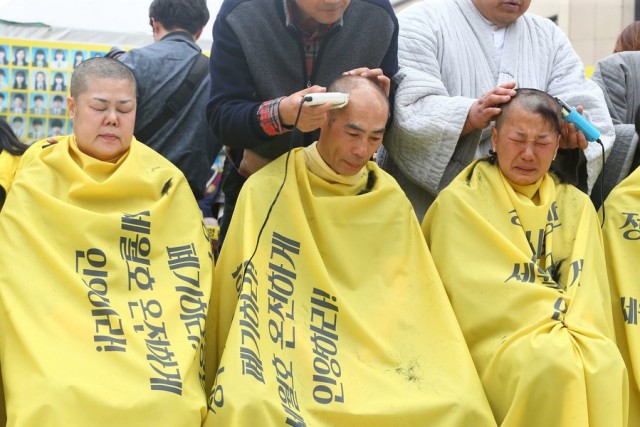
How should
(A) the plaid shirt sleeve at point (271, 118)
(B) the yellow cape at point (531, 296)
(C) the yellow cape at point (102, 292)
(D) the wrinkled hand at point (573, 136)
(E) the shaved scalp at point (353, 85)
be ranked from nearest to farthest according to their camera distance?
(C) the yellow cape at point (102, 292)
(B) the yellow cape at point (531, 296)
(A) the plaid shirt sleeve at point (271, 118)
(E) the shaved scalp at point (353, 85)
(D) the wrinkled hand at point (573, 136)

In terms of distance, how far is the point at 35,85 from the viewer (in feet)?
19.5

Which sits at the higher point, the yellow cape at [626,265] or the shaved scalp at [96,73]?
the shaved scalp at [96,73]

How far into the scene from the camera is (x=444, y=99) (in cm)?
391

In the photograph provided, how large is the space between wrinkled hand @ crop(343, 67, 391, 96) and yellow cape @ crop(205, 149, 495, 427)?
330mm

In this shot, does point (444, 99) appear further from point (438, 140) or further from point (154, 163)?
point (154, 163)

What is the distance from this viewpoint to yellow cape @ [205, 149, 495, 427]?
3020 mm

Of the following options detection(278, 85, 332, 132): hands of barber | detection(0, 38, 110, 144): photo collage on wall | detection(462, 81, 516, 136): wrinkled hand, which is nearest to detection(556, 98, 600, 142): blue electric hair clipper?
detection(462, 81, 516, 136): wrinkled hand

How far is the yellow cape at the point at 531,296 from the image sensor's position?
3.12 m

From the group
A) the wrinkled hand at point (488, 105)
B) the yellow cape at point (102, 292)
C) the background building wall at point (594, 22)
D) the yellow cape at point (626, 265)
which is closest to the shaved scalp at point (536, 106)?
the wrinkled hand at point (488, 105)

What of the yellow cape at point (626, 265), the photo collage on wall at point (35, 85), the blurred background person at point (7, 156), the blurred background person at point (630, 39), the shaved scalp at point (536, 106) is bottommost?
the photo collage on wall at point (35, 85)

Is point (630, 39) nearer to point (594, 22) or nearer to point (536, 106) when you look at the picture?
point (536, 106)

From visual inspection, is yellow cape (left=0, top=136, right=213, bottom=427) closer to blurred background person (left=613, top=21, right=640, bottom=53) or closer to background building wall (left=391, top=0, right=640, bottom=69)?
blurred background person (left=613, top=21, right=640, bottom=53)

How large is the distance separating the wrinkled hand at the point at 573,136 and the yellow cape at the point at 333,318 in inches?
28.6

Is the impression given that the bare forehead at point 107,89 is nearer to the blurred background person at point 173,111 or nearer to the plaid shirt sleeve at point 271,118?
the plaid shirt sleeve at point 271,118
